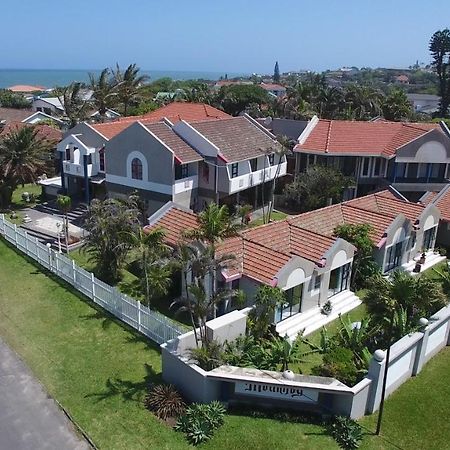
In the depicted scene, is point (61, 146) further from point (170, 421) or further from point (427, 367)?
point (427, 367)

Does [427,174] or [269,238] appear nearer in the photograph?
[269,238]

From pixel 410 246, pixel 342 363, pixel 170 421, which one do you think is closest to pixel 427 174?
pixel 410 246

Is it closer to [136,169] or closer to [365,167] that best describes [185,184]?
[136,169]

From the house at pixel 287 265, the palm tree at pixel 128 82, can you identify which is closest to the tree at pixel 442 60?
the palm tree at pixel 128 82

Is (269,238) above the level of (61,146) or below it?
below

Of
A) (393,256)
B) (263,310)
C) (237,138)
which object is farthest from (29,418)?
(237,138)
